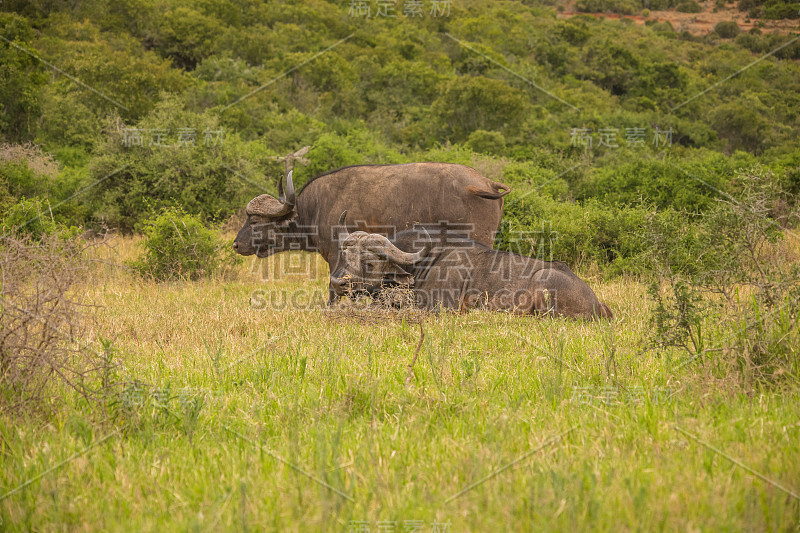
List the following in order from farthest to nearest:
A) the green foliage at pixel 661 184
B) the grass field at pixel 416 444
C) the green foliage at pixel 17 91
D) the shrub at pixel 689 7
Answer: the shrub at pixel 689 7, the green foliage at pixel 17 91, the green foliage at pixel 661 184, the grass field at pixel 416 444

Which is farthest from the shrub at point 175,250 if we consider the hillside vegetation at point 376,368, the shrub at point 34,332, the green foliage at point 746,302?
the green foliage at point 746,302

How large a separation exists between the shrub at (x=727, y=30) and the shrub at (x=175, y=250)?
165 ft

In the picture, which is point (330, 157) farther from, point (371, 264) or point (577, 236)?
A: point (371, 264)

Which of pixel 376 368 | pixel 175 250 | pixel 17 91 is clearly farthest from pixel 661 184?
pixel 17 91

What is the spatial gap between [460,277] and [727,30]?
51.4 meters

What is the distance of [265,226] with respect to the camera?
35.7 ft

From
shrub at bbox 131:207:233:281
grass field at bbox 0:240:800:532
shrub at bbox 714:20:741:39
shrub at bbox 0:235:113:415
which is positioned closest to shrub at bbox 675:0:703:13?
shrub at bbox 714:20:741:39

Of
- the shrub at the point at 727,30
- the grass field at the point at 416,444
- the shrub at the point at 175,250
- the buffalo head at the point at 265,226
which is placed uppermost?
the shrub at the point at 727,30

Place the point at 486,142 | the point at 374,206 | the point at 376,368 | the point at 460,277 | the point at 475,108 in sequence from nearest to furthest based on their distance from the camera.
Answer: the point at 376,368 → the point at 460,277 → the point at 374,206 → the point at 486,142 → the point at 475,108

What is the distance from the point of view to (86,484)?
3.69 metres

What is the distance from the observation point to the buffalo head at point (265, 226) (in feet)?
35.0

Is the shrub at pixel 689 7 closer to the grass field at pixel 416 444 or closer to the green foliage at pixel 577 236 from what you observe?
the green foliage at pixel 577 236

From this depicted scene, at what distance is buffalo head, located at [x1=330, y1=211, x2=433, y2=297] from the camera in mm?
8555

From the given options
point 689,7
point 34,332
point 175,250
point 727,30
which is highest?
point 689,7
